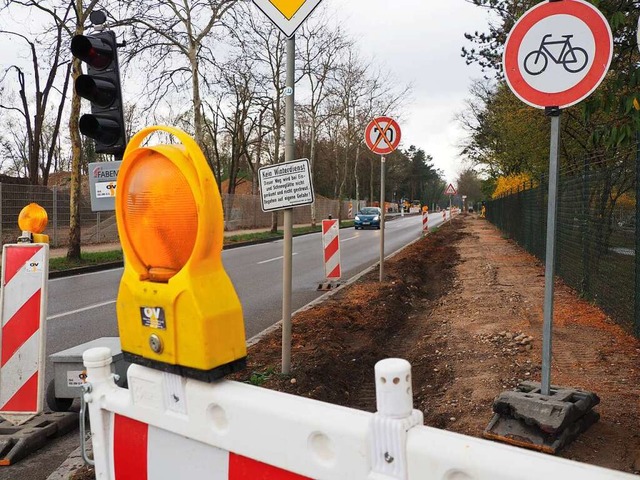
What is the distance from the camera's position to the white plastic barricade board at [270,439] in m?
1.11

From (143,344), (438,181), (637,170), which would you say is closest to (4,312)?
(143,344)

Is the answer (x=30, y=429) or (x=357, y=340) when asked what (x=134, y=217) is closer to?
(x=30, y=429)

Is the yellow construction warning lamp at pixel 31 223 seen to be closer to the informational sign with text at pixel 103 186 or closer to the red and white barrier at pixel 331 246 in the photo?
the informational sign with text at pixel 103 186

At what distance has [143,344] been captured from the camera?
1.70m

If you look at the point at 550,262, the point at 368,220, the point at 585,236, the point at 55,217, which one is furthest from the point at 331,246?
the point at 368,220

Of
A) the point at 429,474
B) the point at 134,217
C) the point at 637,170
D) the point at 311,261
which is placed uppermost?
the point at 637,170

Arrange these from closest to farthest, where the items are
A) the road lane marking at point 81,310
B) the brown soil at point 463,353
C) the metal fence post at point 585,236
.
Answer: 1. the brown soil at point 463,353
2. the metal fence post at point 585,236
3. the road lane marking at point 81,310

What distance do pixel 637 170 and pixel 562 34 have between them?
2.98m

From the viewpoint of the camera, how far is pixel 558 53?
3359mm

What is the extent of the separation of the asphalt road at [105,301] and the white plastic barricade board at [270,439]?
211 centimetres

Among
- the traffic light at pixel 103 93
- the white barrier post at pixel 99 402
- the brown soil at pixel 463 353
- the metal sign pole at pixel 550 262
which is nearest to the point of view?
the white barrier post at pixel 99 402

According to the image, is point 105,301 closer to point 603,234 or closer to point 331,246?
point 331,246

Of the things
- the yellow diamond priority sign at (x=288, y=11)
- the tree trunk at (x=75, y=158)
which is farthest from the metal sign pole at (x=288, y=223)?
the tree trunk at (x=75, y=158)

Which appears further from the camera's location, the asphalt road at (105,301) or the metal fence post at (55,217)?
the metal fence post at (55,217)
